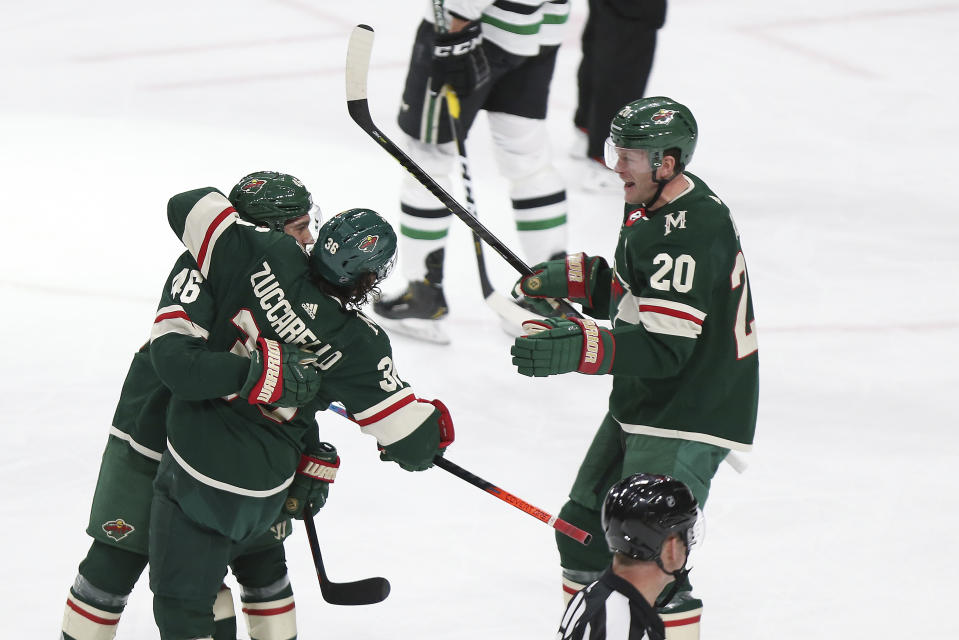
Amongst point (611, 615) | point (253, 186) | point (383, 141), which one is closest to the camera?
point (611, 615)

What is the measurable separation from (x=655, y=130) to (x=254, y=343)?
810 millimetres

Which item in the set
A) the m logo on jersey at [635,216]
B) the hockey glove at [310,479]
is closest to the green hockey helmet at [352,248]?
the hockey glove at [310,479]

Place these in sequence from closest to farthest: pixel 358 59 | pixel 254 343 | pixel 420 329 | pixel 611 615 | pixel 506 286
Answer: pixel 611 615, pixel 254 343, pixel 358 59, pixel 420 329, pixel 506 286

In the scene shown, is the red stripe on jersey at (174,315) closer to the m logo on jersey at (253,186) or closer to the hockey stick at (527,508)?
the m logo on jersey at (253,186)

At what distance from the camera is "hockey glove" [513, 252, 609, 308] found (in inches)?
109

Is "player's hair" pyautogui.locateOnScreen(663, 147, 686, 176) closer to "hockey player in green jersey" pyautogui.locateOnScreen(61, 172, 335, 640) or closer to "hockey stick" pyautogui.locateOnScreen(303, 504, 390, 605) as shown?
"hockey player in green jersey" pyautogui.locateOnScreen(61, 172, 335, 640)

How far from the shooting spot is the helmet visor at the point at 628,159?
7.94 ft

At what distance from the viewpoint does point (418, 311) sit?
4.45 metres

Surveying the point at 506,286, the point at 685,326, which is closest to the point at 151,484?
the point at 685,326

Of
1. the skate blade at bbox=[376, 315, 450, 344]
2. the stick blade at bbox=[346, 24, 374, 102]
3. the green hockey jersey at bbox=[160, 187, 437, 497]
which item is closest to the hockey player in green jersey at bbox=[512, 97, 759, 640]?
the green hockey jersey at bbox=[160, 187, 437, 497]

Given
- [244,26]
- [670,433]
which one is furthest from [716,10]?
[670,433]

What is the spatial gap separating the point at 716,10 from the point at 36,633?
21.0ft

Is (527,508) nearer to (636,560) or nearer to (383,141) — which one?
(636,560)

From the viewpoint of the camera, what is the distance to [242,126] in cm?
622
